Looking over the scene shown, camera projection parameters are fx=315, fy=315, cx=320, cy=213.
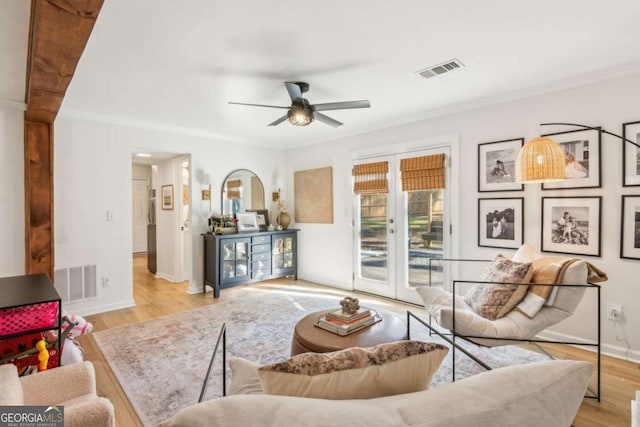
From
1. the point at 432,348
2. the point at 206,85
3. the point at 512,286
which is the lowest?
the point at 512,286

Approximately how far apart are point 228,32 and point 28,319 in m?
1.95

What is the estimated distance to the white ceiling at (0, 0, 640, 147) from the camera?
73.8 inches

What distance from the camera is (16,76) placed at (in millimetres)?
2703

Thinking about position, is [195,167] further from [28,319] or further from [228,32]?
[28,319]

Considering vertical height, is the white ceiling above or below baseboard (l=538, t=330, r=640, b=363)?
above

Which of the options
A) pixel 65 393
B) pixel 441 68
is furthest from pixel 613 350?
pixel 65 393

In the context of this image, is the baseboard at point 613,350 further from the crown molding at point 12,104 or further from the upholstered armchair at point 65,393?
the crown molding at point 12,104

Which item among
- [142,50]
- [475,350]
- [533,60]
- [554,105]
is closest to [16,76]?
[142,50]

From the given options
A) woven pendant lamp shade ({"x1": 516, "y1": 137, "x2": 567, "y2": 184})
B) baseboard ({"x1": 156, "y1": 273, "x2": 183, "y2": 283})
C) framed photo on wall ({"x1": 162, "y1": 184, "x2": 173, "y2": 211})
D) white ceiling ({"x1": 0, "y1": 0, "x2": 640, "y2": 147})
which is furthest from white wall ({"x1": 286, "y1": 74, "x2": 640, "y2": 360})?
baseboard ({"x1": 156, "y1": 273, "x2": 183, "y2": 283})

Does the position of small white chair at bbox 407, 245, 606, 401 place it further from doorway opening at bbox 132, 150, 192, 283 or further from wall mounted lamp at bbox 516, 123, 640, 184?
doorway opening at bbox 132, 150, 192, 283

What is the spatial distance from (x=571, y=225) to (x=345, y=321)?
7.62ft

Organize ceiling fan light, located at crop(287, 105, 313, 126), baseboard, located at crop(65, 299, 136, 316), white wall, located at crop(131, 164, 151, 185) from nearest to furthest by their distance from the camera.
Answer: ceiling fan light, located at crop(287, 105, 313, 126), baseboard, located at crop(65, 299, 136, 316), white wall, located at crop(131, 164, 151, 185)

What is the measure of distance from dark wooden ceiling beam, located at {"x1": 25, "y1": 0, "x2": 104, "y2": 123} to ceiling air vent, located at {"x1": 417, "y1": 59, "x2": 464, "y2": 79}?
2.31 meters

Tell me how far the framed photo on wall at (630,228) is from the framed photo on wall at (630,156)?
145 millimetres
